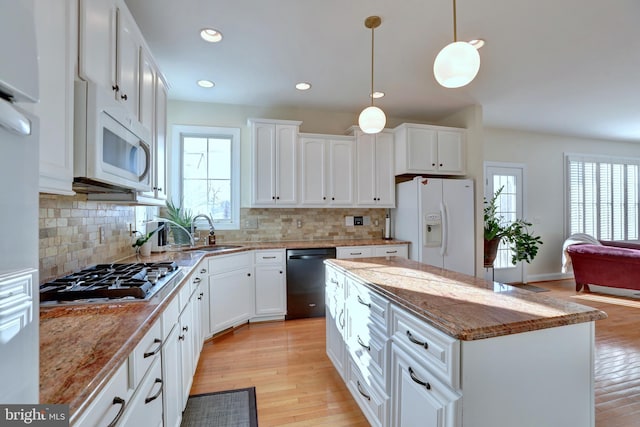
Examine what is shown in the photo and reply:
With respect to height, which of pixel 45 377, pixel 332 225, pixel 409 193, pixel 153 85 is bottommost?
pixel 45 377

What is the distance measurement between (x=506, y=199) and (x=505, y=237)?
726mm

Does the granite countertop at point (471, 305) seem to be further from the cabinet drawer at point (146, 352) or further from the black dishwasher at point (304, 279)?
the black dishwasher at point (304, 279)

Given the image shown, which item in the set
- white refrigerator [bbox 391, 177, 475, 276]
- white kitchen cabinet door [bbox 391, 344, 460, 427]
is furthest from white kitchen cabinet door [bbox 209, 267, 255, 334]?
white refrigerator [bbox 391, 177, 475, 276]

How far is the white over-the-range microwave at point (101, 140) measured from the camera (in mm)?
1133

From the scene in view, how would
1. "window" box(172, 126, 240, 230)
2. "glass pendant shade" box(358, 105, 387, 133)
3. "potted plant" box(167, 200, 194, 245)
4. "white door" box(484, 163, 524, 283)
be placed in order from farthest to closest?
1. "white door" box(484, 163, 524, 283)
2. "window" box(172, 126, 240, 230)
3. "potted plant" box(167, 200, 194, 245)
4. "glass pendant shade" box(358, 105, 387, 133)

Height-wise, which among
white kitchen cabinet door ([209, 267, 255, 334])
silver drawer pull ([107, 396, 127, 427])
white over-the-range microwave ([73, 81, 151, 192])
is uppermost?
white over-the-range microwave ([73, 81, 151, 192])

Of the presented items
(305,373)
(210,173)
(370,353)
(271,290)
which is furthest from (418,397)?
(210,173)

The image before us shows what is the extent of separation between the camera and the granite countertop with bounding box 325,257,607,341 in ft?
3.23

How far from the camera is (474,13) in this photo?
2.03m

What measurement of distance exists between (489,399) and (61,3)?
2116 mm

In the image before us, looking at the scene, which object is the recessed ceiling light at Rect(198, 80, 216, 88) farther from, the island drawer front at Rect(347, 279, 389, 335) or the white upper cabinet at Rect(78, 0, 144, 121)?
the island drawer front at Rect(347, 279, 389, 335)

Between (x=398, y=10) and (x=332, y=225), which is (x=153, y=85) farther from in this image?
(x=332, y=225)

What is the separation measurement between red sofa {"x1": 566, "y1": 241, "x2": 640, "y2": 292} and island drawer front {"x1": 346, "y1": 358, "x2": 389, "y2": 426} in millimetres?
4802

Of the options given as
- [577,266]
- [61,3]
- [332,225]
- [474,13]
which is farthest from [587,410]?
[577,266]
